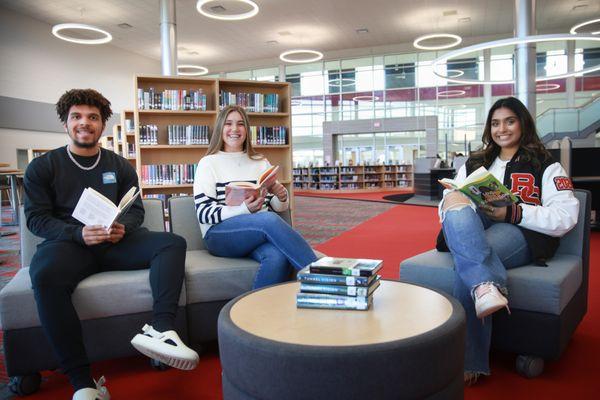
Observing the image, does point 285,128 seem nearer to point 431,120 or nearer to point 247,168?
point 247,168

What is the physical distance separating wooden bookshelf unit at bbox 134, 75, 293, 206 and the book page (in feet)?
9.93

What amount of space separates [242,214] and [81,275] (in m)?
0.78

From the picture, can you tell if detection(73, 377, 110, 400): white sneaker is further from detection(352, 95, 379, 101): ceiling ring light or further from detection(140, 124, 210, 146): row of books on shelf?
detection(352, 95, 379, 101): ceiling ring light

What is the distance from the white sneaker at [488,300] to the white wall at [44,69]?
39.8 feet

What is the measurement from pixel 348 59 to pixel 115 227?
53.0ft

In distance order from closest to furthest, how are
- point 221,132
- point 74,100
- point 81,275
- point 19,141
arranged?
point 81,275 → point 74,100 → point 221,132 → point 19,141

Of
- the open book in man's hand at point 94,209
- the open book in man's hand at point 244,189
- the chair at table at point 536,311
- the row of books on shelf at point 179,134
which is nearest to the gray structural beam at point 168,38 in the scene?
the row of books on shelf at point 179,134

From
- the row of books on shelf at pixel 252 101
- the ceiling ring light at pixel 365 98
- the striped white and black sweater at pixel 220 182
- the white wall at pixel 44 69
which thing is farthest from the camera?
the ceiling ring light at pixel 365 98

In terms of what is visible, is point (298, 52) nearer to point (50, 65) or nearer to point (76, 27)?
point (76, 27)

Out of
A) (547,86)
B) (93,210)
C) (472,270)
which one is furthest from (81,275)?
(547,86)

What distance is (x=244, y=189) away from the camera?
7.29 ft

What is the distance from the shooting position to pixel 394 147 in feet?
58.1

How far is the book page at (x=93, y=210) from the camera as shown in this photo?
6.37 ft

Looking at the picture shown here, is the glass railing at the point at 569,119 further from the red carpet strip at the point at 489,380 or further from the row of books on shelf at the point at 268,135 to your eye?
the red carpet strip at the point at 489,380
